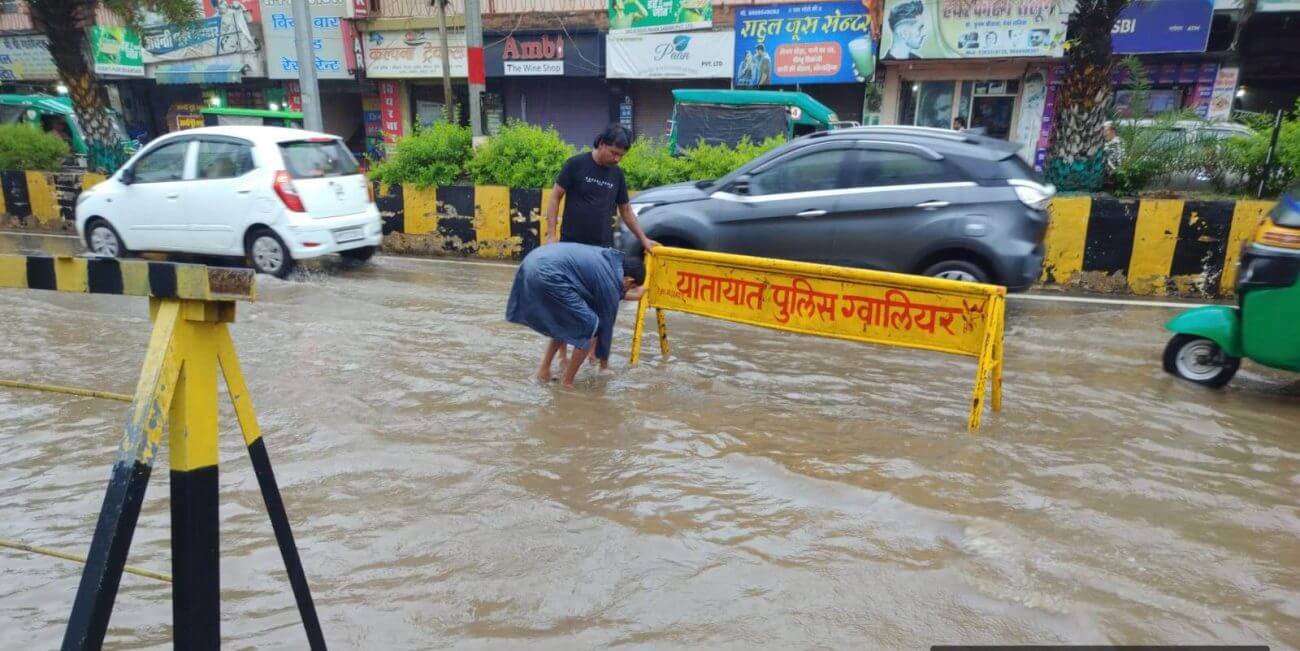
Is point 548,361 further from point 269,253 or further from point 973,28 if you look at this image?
point 973,28

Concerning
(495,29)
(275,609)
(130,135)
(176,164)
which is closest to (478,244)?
(176,164)

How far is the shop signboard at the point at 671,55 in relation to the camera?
19000mm

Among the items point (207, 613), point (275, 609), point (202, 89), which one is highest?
point (202, 89)

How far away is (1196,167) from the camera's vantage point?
8828mm

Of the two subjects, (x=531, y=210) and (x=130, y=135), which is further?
(x=130, y=135)

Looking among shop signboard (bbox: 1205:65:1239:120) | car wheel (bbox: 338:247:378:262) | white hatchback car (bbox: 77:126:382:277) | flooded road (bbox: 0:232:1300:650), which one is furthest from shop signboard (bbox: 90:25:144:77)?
shop signboard (bbox: 1205:65:1239:120)

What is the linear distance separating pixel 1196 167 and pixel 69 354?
1095 centimetres

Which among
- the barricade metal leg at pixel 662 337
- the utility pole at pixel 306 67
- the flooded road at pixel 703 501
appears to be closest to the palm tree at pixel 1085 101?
the flooded road at pixel 703 501

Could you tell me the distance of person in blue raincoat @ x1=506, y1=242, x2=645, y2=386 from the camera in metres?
4.81

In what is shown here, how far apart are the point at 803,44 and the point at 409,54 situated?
10850 mm

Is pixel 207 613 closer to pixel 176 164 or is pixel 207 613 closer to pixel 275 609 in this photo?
pixel 275 609

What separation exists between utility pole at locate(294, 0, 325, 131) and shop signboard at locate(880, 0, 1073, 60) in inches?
464

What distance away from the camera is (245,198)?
827 centimetres

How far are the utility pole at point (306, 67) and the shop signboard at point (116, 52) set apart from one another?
14847mm
